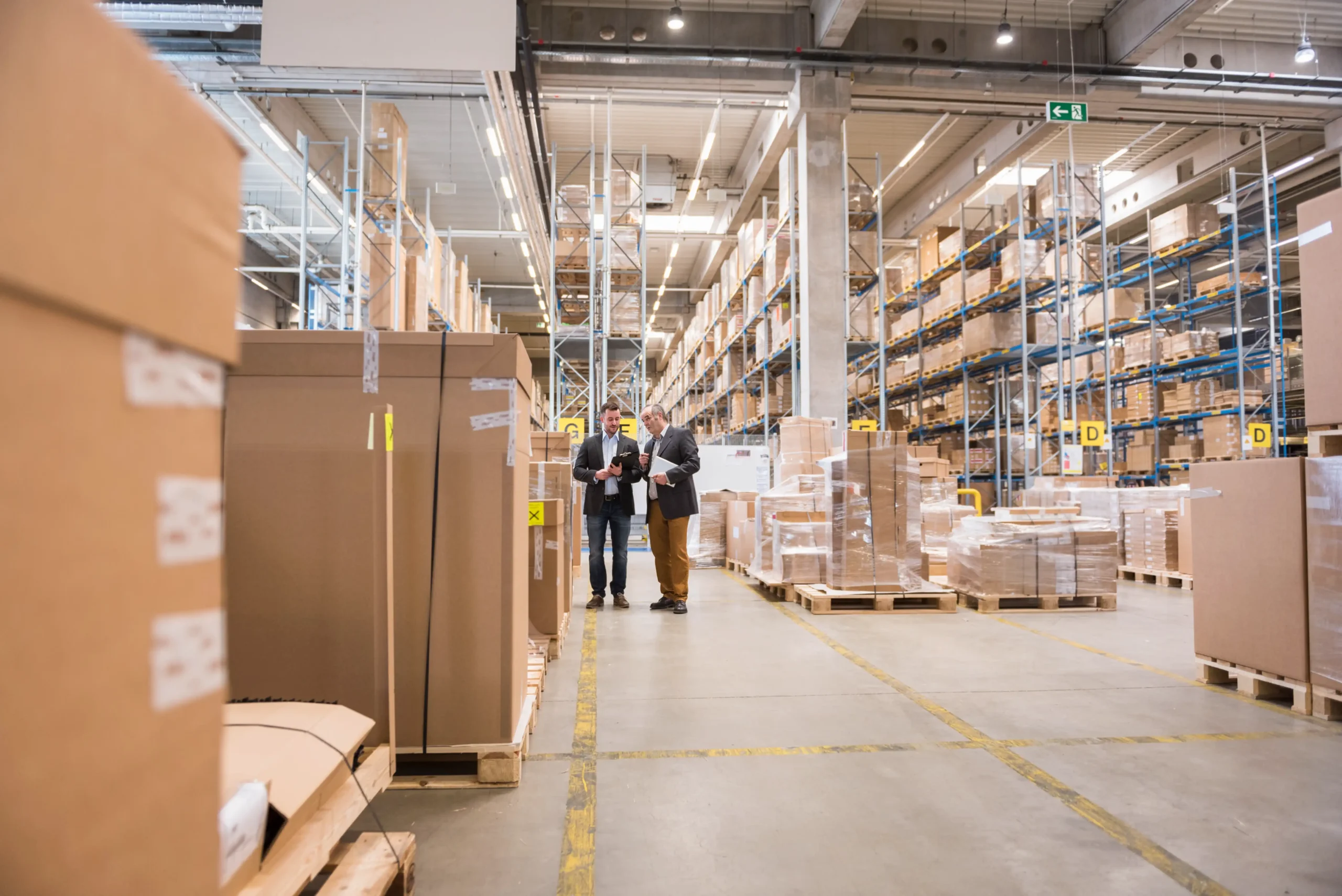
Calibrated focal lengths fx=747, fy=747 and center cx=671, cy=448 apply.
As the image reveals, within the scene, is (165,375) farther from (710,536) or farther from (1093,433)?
(1093,433)

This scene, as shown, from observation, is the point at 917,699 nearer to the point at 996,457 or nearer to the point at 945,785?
the point at 945,785

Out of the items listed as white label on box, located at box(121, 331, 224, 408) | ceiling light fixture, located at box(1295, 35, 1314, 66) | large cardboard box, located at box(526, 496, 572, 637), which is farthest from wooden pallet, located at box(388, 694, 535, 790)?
ceiling light fixture, located at box(1295, 35, 1314, 66)

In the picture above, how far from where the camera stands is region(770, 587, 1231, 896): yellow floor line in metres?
2.08

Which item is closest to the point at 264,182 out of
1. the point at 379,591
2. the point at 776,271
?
the point at 776,271

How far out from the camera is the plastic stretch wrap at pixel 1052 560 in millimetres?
6625

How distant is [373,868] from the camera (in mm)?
1761

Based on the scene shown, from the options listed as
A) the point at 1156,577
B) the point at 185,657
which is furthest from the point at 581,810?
the point at 1156,577

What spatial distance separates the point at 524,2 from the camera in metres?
9.32

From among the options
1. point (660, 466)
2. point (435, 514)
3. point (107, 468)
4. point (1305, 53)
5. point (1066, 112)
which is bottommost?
point (435, 514)

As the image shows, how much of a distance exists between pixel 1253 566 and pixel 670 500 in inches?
153

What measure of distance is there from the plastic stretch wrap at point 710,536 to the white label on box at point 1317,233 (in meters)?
7.41

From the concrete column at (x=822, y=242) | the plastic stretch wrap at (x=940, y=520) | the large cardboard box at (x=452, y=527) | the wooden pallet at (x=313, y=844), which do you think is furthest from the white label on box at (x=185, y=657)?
the concrete column at (x=822, y=242)

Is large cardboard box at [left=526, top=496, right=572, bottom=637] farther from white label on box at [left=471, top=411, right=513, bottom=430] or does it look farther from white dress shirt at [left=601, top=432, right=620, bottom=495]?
white label on box at [left=471, top=411, right=513, bottom=430]

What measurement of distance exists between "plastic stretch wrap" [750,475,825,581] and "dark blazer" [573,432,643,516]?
1694 millimetres
